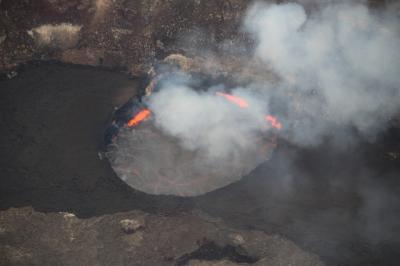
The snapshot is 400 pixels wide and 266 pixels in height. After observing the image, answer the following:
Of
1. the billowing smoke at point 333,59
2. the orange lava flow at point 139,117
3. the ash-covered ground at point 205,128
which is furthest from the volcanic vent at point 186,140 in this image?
the billowing smoke at point 333,59

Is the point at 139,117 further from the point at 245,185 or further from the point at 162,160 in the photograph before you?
the point at 245,185

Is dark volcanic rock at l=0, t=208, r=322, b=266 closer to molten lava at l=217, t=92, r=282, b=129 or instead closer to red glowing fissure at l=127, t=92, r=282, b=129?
red glowing fissure at l=127, t=92, r=282, b=129

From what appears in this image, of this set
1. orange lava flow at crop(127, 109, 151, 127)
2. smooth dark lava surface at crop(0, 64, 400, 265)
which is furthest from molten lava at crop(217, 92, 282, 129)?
orange lava flow at crop(127, 109, 151, 127)

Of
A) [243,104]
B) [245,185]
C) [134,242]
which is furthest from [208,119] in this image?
[134,242]

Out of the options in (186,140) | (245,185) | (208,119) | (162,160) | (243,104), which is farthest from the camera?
(243,104)

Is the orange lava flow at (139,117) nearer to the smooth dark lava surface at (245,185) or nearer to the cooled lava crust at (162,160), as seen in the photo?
the cooled lava crust at (162,160)

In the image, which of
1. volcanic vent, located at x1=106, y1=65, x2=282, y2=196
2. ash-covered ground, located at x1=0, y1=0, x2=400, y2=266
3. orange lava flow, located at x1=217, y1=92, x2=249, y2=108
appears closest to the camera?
ash-covered ground, located at x1=0, y1=0, x2=400, y2=266
